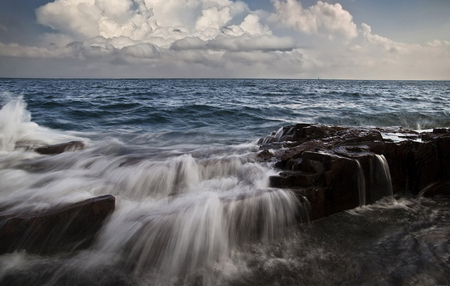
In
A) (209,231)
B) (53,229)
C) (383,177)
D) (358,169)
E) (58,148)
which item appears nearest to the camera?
(53,229)

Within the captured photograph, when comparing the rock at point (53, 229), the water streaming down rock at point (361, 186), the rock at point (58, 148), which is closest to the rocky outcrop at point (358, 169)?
the water streaming down rock at point (361, 186)

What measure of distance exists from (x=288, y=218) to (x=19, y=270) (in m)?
3.13

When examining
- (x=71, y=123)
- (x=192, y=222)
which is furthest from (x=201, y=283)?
(x=71, y=123)

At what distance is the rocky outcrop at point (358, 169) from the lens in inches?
157

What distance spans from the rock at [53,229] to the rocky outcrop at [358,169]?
258 cm

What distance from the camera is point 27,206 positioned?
152 inches

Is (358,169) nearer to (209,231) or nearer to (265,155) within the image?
(265,155)

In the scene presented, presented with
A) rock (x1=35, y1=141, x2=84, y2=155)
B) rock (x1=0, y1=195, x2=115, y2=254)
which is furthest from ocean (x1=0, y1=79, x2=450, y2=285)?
rock (x1=35, y1=141, x2=84, y2=155)

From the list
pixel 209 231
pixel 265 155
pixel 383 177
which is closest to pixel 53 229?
pixel 209 231

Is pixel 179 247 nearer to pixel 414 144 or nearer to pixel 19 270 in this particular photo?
pixel 19 270

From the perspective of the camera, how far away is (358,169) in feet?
13.7

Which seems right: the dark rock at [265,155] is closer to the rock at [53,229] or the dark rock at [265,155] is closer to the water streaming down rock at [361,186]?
the water streaming down rock at [361,186]

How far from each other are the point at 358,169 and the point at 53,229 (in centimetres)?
421

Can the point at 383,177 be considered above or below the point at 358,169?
below
